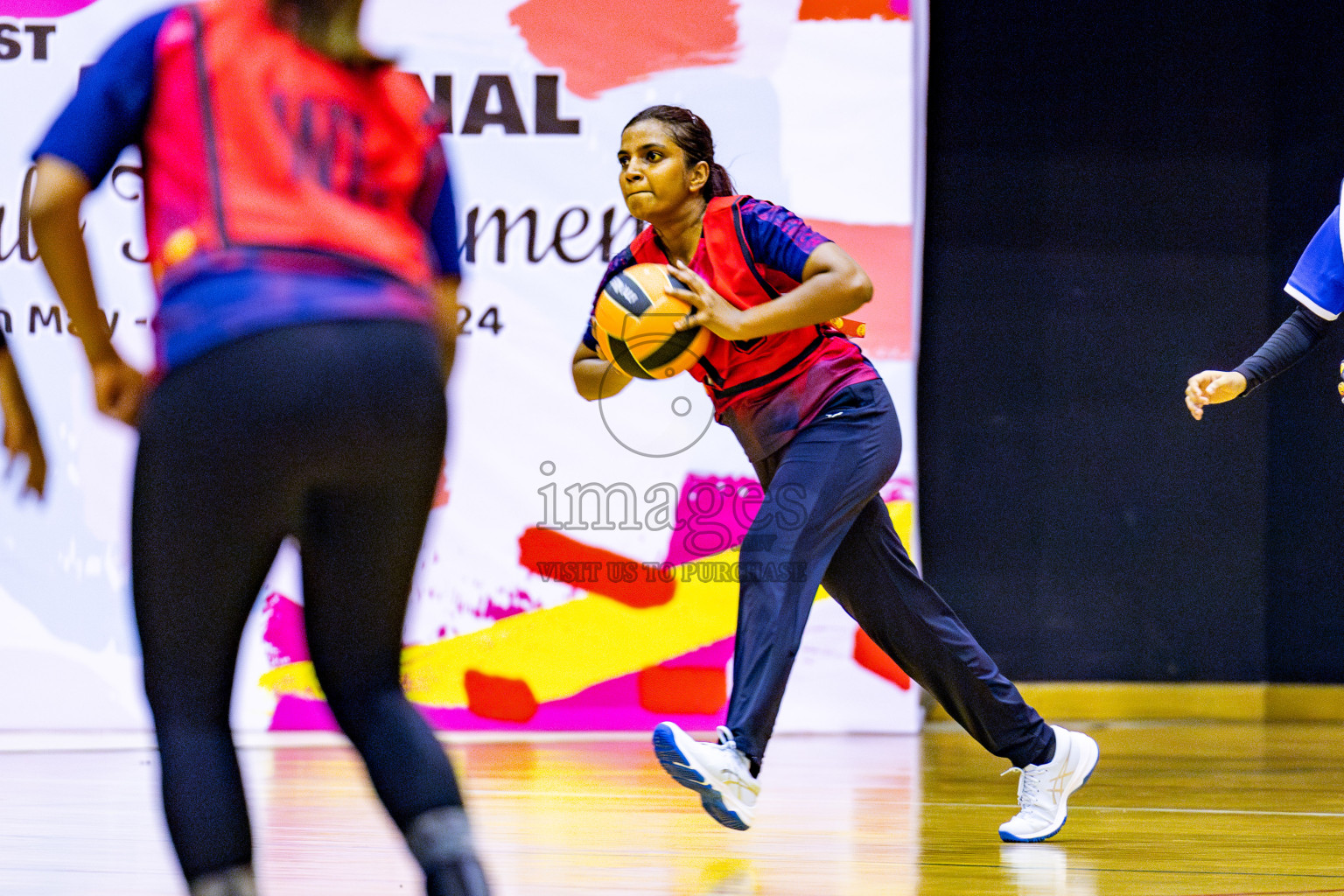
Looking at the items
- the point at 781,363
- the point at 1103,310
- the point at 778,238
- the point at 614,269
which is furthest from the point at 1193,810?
A: the point at 1103,310

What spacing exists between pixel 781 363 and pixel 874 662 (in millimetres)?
2241

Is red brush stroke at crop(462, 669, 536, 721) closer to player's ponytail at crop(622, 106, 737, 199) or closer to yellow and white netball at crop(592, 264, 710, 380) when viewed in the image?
yellow and white netball at crop(592, 264, 710, 380)

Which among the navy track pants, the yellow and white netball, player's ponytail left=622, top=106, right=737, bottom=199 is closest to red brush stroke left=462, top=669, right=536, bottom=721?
the navy track pants

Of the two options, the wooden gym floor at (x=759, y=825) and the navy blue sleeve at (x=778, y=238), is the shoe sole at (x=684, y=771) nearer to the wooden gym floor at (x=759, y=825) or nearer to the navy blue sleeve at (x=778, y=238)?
the wooden gym floor at (x=759, y=825)

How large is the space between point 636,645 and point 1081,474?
1911 millimetres

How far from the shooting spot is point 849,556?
284 cm

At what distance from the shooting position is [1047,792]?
286cm

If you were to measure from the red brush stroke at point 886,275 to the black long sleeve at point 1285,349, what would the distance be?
1.54 meters

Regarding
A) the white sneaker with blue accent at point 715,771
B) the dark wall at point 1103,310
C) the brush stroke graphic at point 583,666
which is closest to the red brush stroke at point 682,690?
the brush stroke graphic at point 583,666

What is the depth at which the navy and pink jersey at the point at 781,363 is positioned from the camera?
2671 millimetres

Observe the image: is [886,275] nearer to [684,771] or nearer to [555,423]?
[555,423]

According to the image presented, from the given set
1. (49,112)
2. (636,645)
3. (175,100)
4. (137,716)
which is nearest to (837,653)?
(636,645)

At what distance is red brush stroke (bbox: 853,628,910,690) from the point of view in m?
4.79

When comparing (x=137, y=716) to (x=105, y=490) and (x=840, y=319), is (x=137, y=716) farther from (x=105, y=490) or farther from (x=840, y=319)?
(x=840, y=319)
